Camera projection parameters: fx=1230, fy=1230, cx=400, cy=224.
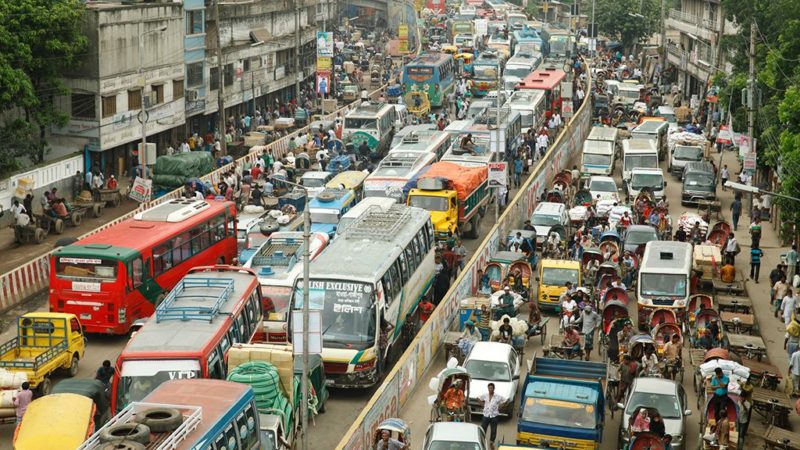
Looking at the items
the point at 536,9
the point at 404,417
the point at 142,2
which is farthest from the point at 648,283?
the point at 536,9

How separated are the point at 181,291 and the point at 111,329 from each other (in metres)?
4.77

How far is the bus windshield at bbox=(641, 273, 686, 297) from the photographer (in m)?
32.3

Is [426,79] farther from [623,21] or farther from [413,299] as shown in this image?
[413,299]

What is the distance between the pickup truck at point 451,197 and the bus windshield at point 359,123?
14162 mm

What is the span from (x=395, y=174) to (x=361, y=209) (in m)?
7.07

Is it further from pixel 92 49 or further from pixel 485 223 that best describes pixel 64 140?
pixel 485 223

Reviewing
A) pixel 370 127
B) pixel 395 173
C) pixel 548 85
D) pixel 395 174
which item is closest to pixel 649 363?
pixel 395 174

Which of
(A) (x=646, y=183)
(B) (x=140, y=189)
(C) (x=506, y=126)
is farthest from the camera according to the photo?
(C) (x=506, y=126)

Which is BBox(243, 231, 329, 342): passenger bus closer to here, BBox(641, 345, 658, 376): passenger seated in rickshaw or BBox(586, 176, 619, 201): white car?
BBox(641, 345, 658, 376): passenger seated in rickshaw

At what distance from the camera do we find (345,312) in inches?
1053

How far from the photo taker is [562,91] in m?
64.1

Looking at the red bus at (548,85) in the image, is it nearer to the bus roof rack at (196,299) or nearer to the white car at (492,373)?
the white car at (492,373)

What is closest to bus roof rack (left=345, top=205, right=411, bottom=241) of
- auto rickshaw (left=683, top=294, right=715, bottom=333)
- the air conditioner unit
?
auto rickshaw (left=683, top=294, right=715, bottom=333)

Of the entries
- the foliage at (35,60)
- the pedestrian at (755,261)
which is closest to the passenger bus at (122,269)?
the foliage at (35,60)
